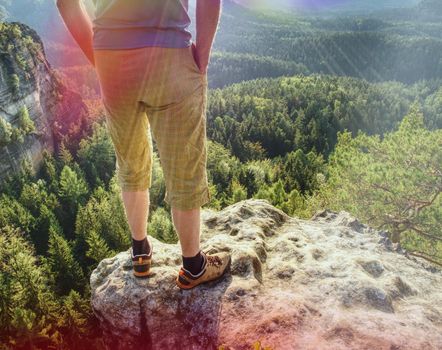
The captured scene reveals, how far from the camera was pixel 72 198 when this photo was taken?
53.7 metres

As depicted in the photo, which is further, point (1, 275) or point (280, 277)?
point (1, 275)

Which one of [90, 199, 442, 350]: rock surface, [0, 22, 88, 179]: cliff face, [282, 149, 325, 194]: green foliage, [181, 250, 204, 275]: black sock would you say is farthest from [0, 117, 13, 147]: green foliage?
[181, 250, 204, 275]: black sock

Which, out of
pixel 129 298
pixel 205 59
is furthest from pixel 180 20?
pixel 129 298

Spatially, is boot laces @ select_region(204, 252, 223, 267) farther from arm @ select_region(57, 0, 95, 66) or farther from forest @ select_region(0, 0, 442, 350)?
forest @ select_region(0, 0, 442, 350)

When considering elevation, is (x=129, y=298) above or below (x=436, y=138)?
above

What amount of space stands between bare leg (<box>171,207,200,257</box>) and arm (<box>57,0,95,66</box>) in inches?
68.8

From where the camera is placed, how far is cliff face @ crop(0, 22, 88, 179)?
52938 millimetres

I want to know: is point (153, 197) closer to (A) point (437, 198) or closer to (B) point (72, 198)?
(B) point (72, 198)

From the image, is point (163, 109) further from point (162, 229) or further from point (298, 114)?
point (298, 114)

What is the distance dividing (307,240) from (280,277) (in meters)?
1.34

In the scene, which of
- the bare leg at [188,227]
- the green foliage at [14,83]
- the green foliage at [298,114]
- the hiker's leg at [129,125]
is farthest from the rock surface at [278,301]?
the green foliage at [298,114]

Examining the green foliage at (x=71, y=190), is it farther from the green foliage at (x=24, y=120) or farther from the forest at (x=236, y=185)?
the green foliage at (x=24, y=120)

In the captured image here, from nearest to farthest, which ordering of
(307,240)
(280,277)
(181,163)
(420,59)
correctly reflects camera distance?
(181,163) < (280,277) < (307,240) < (420,59)

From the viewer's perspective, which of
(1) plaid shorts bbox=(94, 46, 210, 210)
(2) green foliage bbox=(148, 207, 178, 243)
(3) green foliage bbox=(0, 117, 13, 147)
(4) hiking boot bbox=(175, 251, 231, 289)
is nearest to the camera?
(1) plaid shorts bbox=(94, 46, 210, 210)
